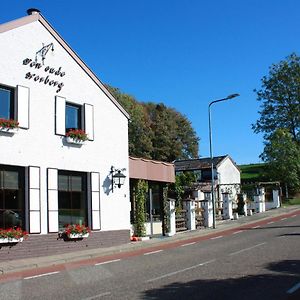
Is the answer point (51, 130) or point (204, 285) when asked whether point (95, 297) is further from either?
point (51, 130)

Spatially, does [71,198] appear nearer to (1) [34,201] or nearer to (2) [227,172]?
(1) [34,201]

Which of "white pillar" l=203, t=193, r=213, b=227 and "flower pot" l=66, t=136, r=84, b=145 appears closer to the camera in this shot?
"flower pot" l=66, t=136, r=84, b=145

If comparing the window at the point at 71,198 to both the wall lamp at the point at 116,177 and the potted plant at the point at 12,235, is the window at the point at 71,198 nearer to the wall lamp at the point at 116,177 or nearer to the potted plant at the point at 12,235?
the wall lamp at the point at 116,177

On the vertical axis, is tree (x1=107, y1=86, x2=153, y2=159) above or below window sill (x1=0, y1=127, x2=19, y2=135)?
above

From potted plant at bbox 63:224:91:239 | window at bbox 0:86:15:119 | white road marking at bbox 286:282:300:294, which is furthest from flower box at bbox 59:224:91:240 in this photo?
white road marking at bbox 286:282:300:294

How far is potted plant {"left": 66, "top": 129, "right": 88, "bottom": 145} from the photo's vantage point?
1923cm

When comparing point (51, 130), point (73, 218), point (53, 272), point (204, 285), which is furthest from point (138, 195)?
point (204, 285)

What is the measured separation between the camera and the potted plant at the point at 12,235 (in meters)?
16.1

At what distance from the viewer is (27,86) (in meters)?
17.9

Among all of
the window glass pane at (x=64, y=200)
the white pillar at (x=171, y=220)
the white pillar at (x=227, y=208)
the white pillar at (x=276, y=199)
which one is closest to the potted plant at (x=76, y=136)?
A: the window glass pane at (x=64, y=200)

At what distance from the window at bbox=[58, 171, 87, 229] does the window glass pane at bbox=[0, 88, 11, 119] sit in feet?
10.3

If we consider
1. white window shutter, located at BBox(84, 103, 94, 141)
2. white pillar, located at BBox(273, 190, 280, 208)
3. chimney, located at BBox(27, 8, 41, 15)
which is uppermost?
chimney, located at BBox(27, 8, 41, 15)

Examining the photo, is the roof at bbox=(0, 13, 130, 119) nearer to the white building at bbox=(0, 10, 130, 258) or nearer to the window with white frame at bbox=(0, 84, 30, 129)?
the white building at bbox=(0, 10, 130, 258)

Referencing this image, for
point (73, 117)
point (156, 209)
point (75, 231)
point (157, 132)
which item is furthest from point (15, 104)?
point (157, 132)
